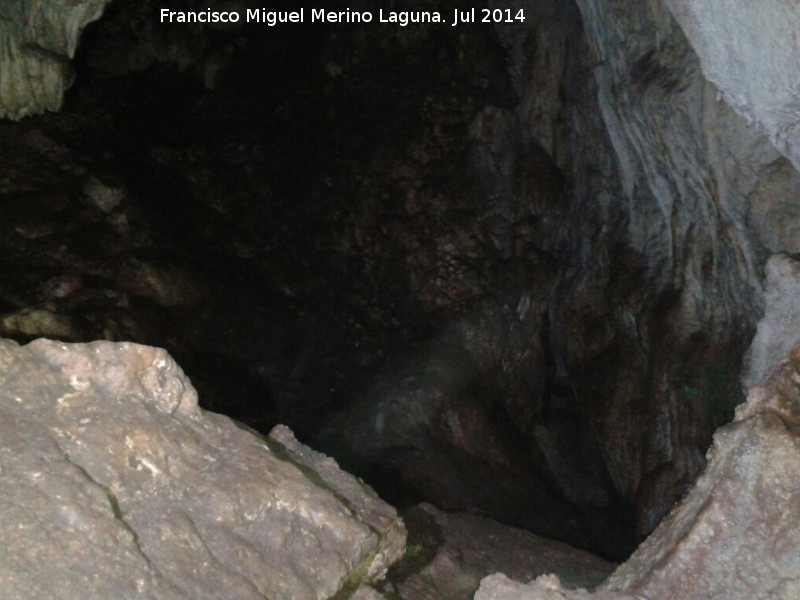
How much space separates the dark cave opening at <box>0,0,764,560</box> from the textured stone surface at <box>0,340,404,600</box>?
239 cm

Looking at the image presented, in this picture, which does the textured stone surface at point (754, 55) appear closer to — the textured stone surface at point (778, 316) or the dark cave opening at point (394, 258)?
the textured stone surface at point (778, 316)

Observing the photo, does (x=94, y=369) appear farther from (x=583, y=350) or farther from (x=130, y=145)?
(x=130, y=145)

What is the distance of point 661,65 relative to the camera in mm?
3664

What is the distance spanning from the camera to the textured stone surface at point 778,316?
3.01 m

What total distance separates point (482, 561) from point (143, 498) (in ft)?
4.84

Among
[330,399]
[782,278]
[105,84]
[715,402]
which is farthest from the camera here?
[105,84]

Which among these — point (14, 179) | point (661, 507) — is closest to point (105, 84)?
point (14, 179)

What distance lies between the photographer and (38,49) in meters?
5.68

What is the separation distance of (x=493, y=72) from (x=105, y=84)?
9.94 ft

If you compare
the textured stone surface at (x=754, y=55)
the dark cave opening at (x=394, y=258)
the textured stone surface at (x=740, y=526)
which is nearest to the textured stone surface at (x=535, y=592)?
the textured stone surface at (x=740, y=526)

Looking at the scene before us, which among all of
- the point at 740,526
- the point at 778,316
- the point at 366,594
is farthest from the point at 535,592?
the point at 778,316

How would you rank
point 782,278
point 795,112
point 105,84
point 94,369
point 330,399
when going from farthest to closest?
point 105,84 → point 330,399 → point 782,278 → point 795,112 → point 94,369

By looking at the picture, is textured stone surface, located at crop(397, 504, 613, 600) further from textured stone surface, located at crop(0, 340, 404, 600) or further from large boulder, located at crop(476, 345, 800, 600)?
large boulder, located at crop(476, 345, 800, 600)

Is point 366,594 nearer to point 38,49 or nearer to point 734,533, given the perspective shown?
point 734,533
